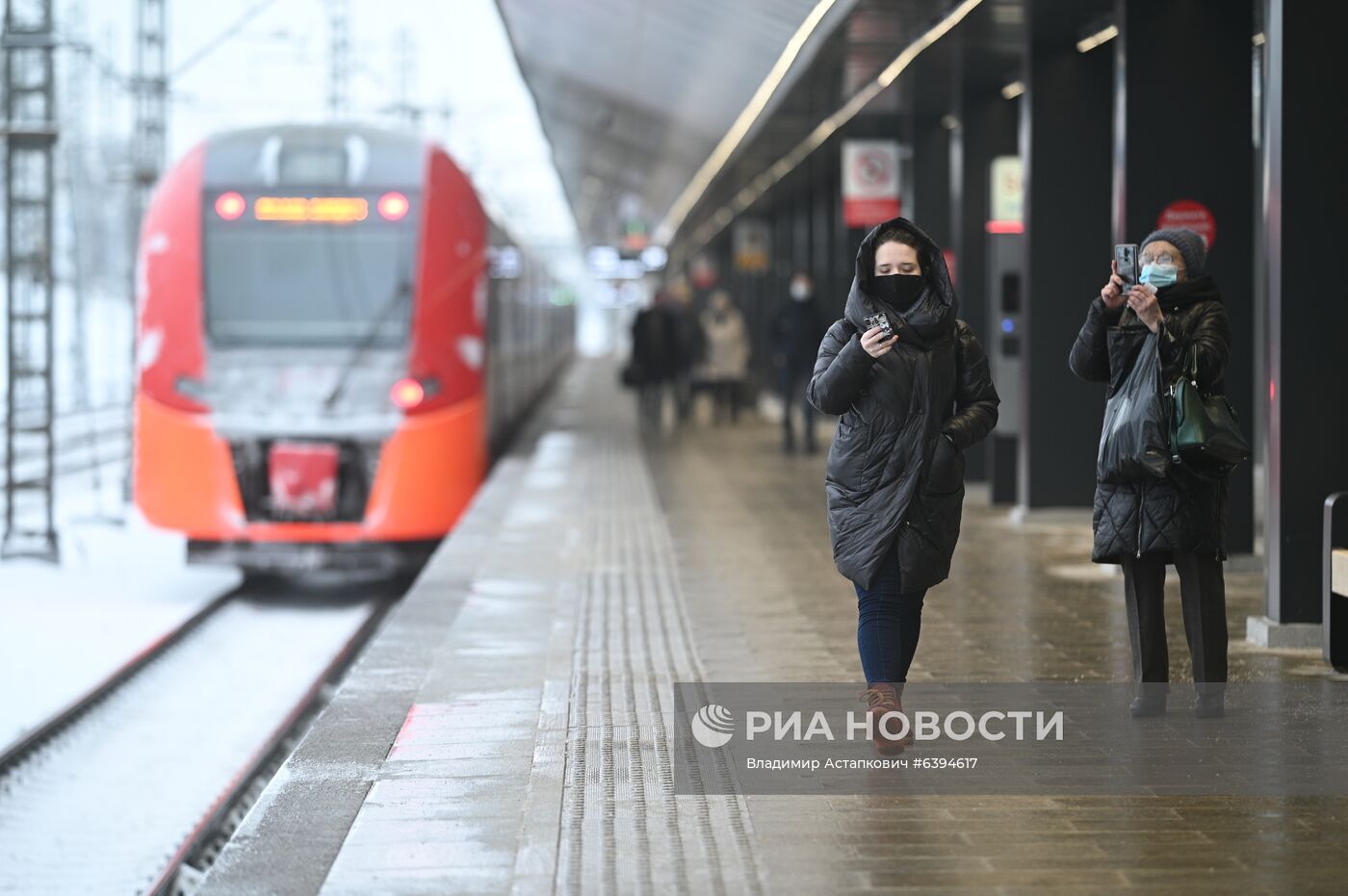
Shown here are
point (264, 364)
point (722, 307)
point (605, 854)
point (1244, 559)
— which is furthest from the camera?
point (722, 307)

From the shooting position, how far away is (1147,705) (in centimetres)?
606

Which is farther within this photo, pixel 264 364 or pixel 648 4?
pixel 648 4

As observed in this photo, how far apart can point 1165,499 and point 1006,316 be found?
24.9ft

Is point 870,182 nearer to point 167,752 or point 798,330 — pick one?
point 798,330

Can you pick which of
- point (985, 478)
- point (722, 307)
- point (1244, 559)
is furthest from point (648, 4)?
point (1244, 559)

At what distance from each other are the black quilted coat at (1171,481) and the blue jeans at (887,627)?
0.78 m

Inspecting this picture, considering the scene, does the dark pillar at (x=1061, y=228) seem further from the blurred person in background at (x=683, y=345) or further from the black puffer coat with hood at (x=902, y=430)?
the blurred person in background at (x=683, y=345)

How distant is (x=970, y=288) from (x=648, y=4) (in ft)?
21.0

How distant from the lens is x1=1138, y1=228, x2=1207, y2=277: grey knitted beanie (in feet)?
19.2

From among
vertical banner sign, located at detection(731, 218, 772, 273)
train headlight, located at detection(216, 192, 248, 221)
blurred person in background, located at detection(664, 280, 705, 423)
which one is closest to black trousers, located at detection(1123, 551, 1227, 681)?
train headlight, located at detection(216, 192, 248, 221)

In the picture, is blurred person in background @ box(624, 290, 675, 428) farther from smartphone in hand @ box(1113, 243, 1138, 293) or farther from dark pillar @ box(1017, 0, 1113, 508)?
smartphone in hand @ box(1113, 243, 1138, 293)

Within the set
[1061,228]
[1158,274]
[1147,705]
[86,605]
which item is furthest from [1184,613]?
[86,605]

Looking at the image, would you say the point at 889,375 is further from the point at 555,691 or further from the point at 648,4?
the point at 648,4

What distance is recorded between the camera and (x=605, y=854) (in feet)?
14.9
